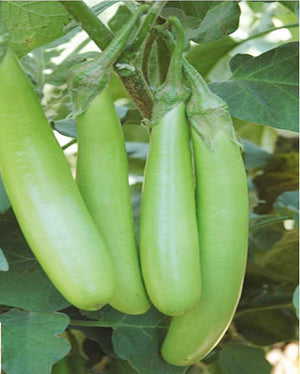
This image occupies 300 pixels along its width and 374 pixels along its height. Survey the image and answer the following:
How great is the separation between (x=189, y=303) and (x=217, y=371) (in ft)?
1.11

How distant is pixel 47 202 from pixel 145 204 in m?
0.07

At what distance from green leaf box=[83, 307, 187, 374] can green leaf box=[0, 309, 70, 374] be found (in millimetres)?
64

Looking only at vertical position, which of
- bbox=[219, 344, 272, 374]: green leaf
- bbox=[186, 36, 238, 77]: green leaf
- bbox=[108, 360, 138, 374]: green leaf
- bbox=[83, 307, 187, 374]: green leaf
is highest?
bbox=[186, 36, 238, 77]: green leaf

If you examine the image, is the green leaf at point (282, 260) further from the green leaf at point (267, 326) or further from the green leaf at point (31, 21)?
the green leaf at point (31, 21)

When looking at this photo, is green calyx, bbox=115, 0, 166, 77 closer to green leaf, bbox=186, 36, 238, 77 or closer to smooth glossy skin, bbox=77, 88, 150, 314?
smooth glossy skin, bbox=77, 88, 150, 314

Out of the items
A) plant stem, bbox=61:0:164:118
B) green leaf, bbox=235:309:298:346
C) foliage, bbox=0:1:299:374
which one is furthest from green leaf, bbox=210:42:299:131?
green leaf, bbox=235:309:298:346

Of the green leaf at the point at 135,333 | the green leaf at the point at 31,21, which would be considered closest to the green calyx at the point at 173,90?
the green leaf at the point at 31,21

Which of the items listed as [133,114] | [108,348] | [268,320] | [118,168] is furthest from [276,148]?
[118,168]

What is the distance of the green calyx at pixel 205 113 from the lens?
515mm

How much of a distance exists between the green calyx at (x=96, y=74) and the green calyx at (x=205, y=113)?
0.17ft

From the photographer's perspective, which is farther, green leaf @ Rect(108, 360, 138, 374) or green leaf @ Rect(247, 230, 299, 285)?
green leaf @ Rect(247, 230, 299, 285)

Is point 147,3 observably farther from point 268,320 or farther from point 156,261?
point 268,320

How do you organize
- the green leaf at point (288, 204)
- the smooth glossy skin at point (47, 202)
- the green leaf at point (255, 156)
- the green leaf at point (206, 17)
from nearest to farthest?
1. the smooth glossy skin at point (47, 202)
2. the green leaf at point (206, 17)
3. the green leaf at point (288, 204)
4. the green leaf at point (255, 156)

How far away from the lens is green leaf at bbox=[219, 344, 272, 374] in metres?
0.79
